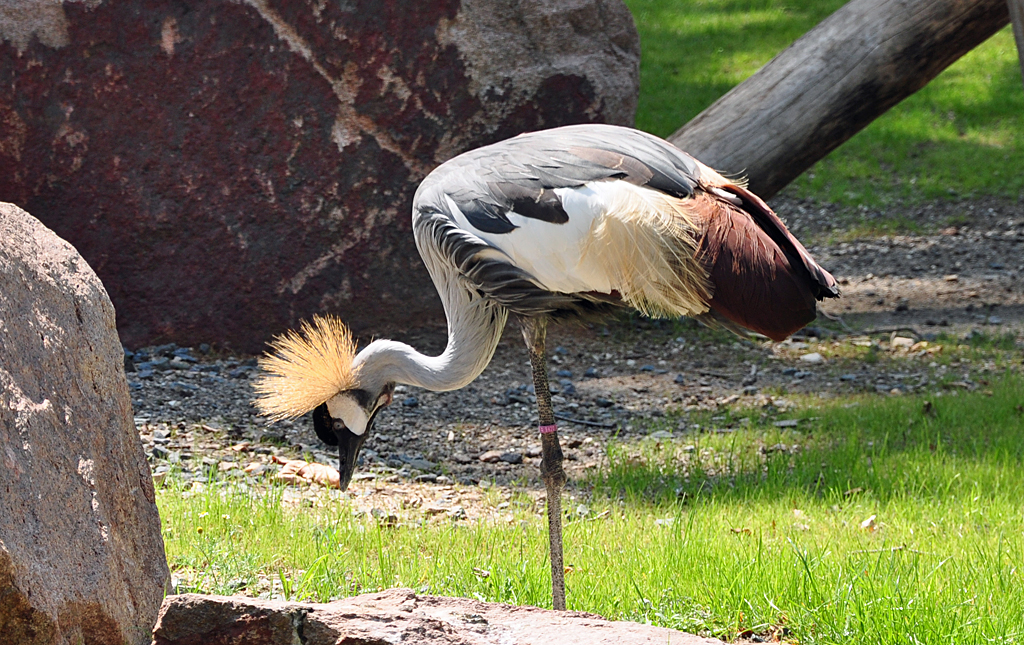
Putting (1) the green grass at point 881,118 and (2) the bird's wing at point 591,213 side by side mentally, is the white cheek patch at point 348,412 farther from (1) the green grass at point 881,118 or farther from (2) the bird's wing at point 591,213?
(1) the green grass at point 881,118

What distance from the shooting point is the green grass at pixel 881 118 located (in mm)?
9789

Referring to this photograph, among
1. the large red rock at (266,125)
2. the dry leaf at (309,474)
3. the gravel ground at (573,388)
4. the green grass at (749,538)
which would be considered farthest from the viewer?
the large red rock at (266,125)

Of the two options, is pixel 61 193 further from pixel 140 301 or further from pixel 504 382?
pixel 504 382

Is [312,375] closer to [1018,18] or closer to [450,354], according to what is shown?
[450,354]

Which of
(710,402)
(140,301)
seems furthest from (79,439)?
(710,402)

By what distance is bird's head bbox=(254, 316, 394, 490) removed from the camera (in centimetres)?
369

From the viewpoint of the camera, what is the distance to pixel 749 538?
392 centimetres

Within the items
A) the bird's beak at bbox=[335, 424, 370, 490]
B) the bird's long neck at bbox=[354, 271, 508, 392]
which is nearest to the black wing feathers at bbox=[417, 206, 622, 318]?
the bird's long neck at bbox=[354, 271, 508, 392]

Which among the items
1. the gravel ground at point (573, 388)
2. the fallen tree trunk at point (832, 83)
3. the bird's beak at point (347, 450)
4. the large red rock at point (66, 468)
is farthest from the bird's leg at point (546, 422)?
the fallen tree trunk at point (832, 83)

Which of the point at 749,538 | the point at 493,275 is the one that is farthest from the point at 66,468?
the point at 749,538

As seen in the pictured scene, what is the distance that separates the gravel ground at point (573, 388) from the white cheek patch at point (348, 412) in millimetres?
732

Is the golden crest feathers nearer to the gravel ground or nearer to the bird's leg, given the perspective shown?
the bird's leg

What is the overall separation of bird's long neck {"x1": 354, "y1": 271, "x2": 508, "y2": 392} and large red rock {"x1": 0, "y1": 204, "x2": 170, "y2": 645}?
103 centimetres

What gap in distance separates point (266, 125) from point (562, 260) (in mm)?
2987
